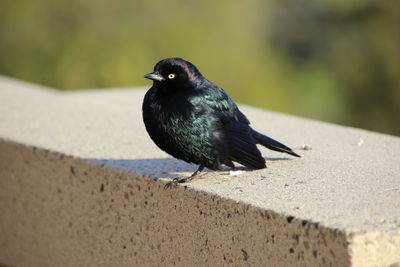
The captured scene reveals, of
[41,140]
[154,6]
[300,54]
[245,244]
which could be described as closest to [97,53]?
[154,6]

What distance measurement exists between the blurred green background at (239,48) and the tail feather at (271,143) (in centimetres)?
556

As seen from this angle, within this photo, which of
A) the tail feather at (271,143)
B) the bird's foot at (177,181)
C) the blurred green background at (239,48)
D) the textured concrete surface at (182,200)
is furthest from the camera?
the blurred green background at (239,48)

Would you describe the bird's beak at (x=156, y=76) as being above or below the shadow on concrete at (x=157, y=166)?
above

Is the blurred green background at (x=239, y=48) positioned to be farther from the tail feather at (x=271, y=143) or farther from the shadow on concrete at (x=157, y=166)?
the tail feather at (x=271, y=143)

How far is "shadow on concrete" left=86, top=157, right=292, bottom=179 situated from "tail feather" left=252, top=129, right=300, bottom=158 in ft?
0.34

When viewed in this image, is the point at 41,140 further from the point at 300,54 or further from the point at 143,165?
the point at 300,54

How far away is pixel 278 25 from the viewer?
12867 mm

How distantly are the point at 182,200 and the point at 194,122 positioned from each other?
1.09ft

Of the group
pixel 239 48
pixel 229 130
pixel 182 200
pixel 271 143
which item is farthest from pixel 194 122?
pixel 239 48

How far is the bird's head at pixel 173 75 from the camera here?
3.47m

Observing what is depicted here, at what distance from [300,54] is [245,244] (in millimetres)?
9695

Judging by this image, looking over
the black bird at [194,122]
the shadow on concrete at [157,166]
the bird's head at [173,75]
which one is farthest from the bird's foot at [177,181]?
the bird's head at [173,75]

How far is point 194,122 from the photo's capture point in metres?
3.36

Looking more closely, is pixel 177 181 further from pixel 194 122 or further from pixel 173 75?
pixel 173 75
